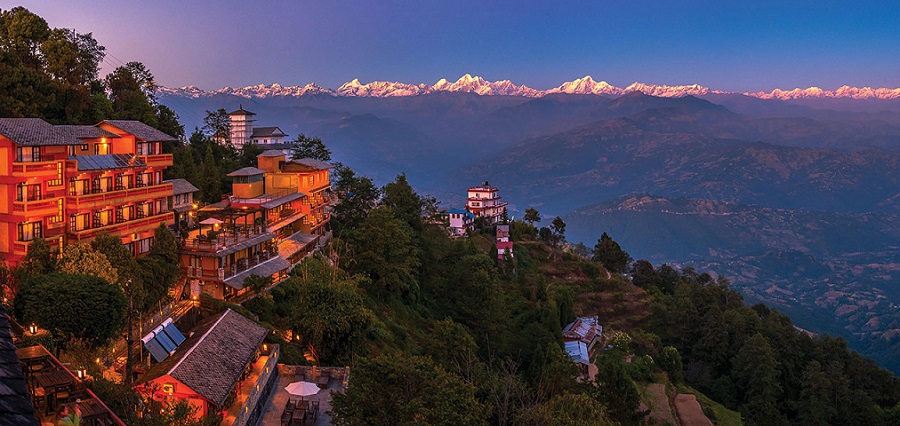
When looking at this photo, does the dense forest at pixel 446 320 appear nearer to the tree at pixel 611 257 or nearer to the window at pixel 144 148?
the tree at pixel 611 257

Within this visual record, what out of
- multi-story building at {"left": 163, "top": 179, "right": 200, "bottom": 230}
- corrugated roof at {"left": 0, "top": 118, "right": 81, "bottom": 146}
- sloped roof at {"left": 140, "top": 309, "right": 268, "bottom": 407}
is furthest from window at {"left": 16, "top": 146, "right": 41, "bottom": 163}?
sloped roof at {"left": 140, "top": 309, "right": 268, "bottom": 407}

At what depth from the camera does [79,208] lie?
28594mm

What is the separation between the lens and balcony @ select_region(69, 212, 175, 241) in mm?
28469

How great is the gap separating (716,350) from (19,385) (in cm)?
6047

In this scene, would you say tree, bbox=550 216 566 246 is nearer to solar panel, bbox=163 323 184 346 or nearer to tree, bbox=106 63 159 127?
tree, bbox=106 63 159 127

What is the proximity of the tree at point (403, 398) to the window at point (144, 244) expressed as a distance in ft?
57.3

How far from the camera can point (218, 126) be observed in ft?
253

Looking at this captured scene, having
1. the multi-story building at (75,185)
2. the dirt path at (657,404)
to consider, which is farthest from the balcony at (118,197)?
the dirt path at (657,404)

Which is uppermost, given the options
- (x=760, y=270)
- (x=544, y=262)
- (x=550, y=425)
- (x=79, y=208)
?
(x=79, y=208)

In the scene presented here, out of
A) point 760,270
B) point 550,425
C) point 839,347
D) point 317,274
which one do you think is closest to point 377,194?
point 317,274

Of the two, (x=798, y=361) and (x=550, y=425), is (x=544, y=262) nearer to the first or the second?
(x=798, y=361)

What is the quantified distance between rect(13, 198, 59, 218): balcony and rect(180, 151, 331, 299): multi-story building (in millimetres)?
6135

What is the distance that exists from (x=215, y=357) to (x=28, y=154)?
13195mm

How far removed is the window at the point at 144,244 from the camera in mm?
32219
